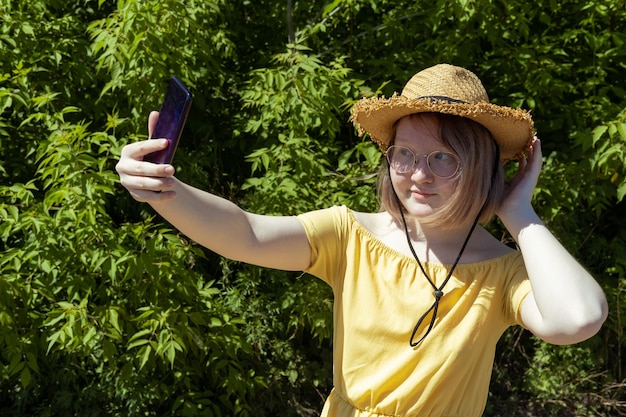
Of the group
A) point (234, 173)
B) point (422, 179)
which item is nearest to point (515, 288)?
point (422, 179)

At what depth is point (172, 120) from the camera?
5.92 feet

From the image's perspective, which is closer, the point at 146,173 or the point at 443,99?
the point at 146,173

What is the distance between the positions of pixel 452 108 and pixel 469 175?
0.17 meters

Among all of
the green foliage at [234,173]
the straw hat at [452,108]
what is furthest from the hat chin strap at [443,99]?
the green foliage at [234,173]

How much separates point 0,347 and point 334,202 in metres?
1.58

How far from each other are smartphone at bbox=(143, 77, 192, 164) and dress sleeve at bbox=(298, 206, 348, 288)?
1.52ft

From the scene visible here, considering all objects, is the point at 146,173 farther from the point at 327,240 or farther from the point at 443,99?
the point at 443,99

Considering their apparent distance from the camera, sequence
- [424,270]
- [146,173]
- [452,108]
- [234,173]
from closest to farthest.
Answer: [146,173] < [452,108] < [424,270] < [234,173]

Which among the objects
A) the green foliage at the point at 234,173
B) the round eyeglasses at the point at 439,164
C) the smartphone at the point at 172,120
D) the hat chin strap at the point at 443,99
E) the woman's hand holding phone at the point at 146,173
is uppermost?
the smartphone at the point at 172,120

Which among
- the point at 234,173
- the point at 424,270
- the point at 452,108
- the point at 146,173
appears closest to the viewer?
the point at 146,173

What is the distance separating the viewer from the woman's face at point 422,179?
2084 mm

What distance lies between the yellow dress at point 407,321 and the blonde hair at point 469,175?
0.13m

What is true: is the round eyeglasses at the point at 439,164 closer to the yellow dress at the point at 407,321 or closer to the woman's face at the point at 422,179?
the woman's face at the point at 422,179

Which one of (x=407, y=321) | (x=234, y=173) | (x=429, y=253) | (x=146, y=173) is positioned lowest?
(x=234, y=173)
